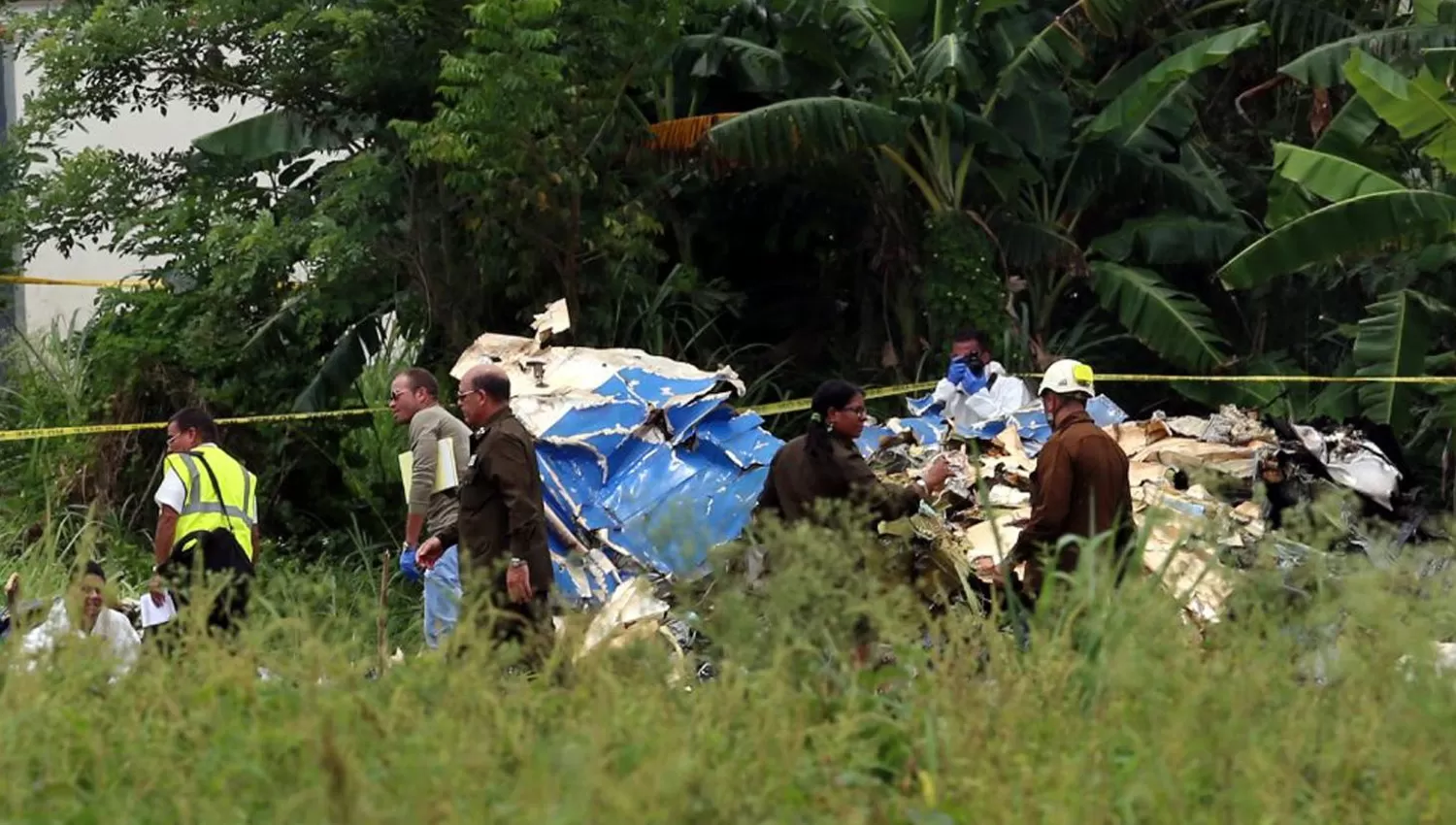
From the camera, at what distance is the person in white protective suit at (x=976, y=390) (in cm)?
1166

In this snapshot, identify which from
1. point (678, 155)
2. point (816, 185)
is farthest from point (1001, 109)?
point (678, 155)

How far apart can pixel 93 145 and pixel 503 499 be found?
50.0ft

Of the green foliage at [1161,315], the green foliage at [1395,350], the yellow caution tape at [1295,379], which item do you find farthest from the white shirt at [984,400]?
the green foliage at [1395,350]

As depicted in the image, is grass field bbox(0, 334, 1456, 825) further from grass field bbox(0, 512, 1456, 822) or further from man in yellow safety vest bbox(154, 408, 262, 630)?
man in yellow safety vest bbox(154, 408, 262, 630)

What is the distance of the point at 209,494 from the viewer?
8500 mm

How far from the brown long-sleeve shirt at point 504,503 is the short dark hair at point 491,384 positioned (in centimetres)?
7

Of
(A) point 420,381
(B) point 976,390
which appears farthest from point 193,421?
(B) point 976,390

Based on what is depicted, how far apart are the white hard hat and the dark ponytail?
2.49 ft

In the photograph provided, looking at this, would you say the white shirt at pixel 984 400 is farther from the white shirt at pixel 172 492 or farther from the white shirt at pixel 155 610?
the white shirt at pixel 155 610

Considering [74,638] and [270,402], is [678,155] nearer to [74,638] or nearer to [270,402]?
[270,402]

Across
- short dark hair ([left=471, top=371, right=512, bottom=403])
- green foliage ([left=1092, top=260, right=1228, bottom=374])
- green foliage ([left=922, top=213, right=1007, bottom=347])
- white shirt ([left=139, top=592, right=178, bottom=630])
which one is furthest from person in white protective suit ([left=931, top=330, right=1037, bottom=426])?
white shirt ([left=139, top=592, right=178, bottom=630])

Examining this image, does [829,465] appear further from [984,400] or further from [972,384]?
[972,384]

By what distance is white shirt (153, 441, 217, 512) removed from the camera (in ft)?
27.5

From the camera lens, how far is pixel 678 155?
14102mm
